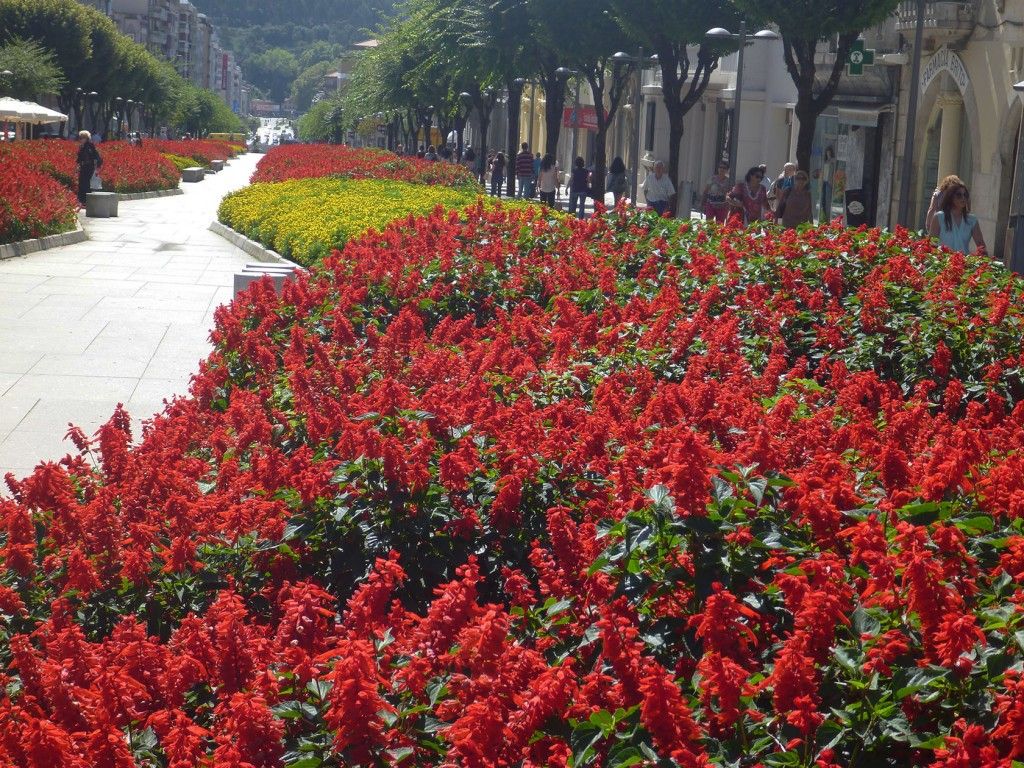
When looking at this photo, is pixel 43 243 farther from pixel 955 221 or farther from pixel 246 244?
pixel 955 221

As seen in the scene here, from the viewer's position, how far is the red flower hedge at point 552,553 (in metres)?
2.63

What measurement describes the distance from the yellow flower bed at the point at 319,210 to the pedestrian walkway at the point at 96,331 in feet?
2.70

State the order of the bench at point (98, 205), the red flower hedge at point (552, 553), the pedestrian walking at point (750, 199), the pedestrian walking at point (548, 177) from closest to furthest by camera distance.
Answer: the red flower hedge at point (552, 553) < the pedestrian walking at point (750, 199) < the bench at point (98, 205) < the pedestrian walking at point (548, 177)

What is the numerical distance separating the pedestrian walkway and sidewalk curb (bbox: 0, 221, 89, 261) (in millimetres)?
171

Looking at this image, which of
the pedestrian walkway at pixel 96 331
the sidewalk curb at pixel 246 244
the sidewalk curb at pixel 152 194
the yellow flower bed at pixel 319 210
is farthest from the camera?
the sidewalk curb at pixel 152 194

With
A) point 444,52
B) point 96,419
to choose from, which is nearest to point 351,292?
point 96,419

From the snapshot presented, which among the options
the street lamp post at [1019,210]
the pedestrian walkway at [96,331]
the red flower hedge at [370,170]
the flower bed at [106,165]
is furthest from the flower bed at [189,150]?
the street lamp post at [1019,210]

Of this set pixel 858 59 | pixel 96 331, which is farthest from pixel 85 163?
pixel 96 331

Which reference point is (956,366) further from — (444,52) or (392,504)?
(444,52)

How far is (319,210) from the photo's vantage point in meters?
20.2

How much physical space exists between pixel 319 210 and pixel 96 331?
7331mm

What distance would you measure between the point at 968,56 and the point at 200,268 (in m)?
12.3

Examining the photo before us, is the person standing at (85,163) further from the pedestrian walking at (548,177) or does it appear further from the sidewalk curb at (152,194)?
the pedestrian walking at (548,177)

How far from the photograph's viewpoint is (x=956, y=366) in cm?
691
